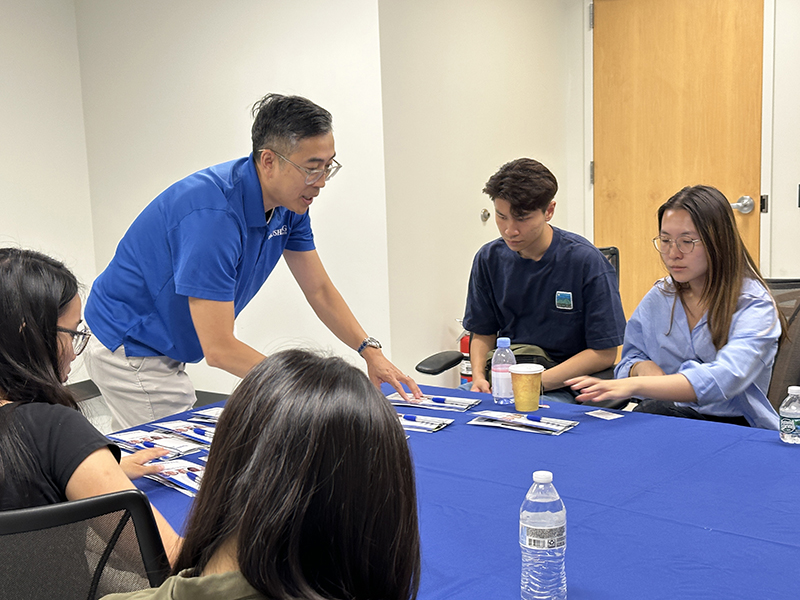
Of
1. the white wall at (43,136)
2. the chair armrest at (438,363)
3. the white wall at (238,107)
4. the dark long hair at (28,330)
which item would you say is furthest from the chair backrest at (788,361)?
the white wall at (43,136)

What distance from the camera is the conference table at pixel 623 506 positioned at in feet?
3.62

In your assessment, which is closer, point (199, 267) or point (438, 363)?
point (199, 267)

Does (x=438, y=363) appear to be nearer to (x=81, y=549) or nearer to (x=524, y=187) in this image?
(x=524, y=187)

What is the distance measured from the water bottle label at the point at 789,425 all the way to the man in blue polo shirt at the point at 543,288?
2.85 ft

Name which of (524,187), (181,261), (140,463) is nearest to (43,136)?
(181,261)

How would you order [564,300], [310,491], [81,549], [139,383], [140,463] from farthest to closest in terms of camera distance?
1. [564,300]
2. [139,383]
3. [140,463]
4. [81,549]
5. [310,491]

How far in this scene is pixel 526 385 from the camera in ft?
6.55

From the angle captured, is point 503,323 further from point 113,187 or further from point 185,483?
point 113,187

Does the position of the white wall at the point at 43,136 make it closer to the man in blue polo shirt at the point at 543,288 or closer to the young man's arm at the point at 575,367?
the man in blue polo shirt at the point at 543,288

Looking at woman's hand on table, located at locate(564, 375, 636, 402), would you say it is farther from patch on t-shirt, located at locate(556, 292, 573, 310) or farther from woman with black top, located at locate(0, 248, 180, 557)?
woman with black top, located at locate(0, 248, 180, 557)

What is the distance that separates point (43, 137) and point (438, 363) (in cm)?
313

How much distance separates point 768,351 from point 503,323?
3.31ft

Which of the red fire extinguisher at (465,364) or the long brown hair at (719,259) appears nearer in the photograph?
the long brown hair at (719,259)

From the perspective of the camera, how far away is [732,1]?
415cm
